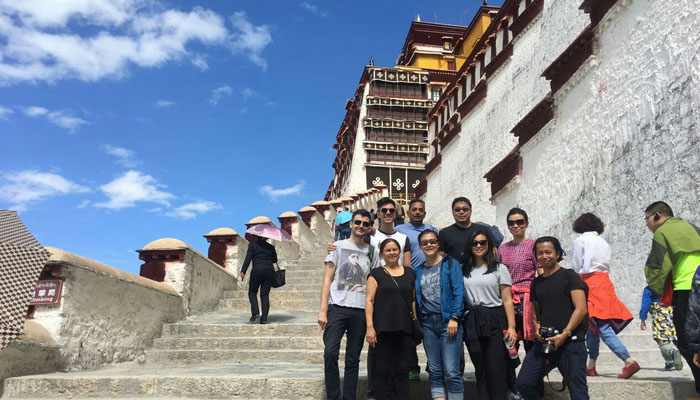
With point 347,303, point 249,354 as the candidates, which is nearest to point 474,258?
point 347,303

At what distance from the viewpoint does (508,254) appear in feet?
14.6

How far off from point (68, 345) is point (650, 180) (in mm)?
7412

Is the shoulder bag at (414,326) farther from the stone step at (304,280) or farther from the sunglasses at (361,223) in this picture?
the stone step at (304,280)

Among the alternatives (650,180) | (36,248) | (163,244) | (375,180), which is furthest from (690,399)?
(375,180)

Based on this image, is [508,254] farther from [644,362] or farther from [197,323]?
[197,323]

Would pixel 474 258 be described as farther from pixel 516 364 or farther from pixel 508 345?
pixel 516 364

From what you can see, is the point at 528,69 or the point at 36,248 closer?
the point at 36,248

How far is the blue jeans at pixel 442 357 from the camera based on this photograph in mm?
3787

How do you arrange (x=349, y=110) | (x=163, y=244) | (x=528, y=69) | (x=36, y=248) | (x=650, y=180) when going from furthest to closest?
(x=349, y=110)
(x=528, y=69)
(x=163, y=244)
(x=650, y=180)
(x=36, y=248)

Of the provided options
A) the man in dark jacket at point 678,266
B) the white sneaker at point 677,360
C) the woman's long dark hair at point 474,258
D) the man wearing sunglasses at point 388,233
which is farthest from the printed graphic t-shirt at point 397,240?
the white sneaker at point 677,360

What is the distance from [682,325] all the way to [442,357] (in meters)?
1.71

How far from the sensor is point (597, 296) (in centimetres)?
478

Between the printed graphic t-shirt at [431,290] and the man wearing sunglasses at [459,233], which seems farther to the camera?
the man wearing sunglasses at [459,233]

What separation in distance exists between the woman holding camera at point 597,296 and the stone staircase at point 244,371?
0.29 metres
